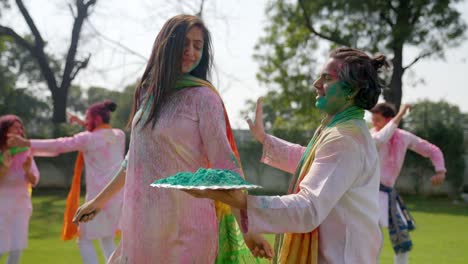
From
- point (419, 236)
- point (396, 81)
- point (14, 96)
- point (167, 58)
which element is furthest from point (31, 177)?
point (14, 96)

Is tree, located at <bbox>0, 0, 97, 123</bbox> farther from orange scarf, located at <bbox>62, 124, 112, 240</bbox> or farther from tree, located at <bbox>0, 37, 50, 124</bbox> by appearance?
orange scarf, located at <bbox>62, 124, 112, 240</bbox>

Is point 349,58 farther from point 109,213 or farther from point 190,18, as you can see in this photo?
point 109,213

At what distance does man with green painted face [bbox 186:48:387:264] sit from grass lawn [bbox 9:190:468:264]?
582cm

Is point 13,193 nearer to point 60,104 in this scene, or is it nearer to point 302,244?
point 302,244

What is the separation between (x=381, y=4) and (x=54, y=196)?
42.6 ft

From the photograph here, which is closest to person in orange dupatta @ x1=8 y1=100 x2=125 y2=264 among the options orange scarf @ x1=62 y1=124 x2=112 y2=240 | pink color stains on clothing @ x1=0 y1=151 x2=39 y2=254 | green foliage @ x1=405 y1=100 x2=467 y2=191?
orange scarf @ x1=62 y1=124 x2=112 y2=240

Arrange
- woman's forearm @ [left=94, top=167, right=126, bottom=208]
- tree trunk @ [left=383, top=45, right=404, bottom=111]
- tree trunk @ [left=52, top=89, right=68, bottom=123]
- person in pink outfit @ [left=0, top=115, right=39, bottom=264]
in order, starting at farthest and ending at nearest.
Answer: tree trunk @ [left=52, top=89, right=68, bottom=123] → tree trunk @ [left=383, top=45, right=404, bottom=111] → person in pink outfit @ [left=0, top=115, right=39, bottom=264] → woman's forearm @ [left=94, top=167, right=126, bottom=208]

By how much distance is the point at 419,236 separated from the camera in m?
10.7

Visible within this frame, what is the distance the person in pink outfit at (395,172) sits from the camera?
7070 mm

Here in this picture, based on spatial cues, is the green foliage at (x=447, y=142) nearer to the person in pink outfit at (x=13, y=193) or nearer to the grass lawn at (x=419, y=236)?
the grass lawn at (x=419, y=236)

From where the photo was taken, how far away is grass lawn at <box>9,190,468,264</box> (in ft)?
27.3

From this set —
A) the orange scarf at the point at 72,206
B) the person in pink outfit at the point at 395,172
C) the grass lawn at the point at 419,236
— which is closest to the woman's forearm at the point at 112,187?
the orange scarf at the point at 72,206

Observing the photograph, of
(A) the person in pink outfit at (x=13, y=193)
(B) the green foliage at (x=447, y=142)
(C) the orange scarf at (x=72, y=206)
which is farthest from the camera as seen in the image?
(B) the green foliage at (x=447, y=142)

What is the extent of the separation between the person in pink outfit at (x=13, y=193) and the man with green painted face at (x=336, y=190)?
174 inches
